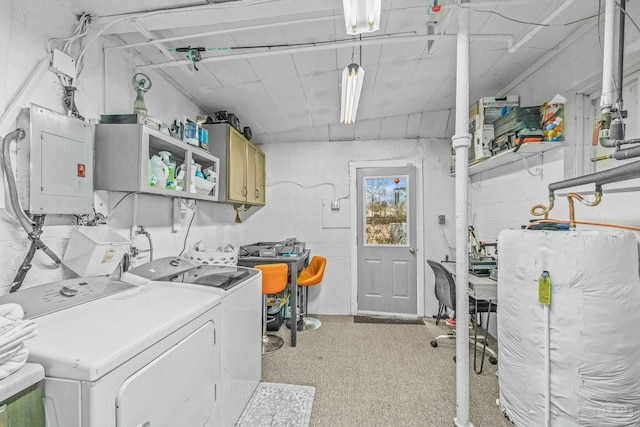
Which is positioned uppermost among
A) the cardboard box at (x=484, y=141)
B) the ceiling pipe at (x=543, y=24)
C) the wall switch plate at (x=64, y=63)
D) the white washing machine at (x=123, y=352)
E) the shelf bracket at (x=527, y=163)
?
the ceiling pipe at (x=543, y=24)

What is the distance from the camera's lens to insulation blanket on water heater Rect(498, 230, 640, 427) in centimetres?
131

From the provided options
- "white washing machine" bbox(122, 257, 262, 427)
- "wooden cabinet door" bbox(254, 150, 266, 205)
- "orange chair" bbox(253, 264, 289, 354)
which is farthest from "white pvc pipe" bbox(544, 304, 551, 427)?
"wooden cabinet door" bbox(254, 150, 266, 205)

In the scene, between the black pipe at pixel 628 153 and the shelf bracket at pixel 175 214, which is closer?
the black pipe at pixel 628 153

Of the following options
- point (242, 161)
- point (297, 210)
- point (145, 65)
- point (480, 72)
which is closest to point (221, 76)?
point (145, 65)

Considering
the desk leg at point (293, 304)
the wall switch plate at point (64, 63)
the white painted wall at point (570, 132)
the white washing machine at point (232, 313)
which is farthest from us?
the desk leg at point (293, 304)

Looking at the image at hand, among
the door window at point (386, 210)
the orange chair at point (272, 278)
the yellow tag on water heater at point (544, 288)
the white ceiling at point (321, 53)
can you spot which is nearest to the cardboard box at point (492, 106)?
the white ceiling at point (321, 53)

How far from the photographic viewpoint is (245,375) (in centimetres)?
184

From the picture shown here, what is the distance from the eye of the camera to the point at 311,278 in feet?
10.5

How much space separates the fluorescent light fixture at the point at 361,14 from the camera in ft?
4.22

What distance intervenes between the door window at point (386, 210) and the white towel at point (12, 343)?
337 centimetres

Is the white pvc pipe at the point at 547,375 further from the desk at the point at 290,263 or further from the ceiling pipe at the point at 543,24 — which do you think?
the desk at the point at 290,263

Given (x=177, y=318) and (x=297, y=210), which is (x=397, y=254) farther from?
(x=177, y=318)

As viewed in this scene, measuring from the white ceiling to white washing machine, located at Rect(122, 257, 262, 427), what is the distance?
4.79 ft

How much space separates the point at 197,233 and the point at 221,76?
4.73 ft
